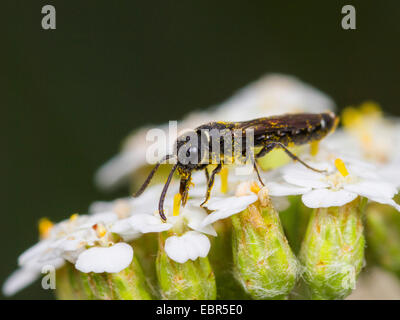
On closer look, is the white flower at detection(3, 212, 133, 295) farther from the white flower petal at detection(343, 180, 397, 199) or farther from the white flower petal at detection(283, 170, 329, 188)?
the white flower petal at detection(343, 180, 397, 199)

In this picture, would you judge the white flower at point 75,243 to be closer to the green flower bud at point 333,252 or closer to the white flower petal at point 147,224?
the white flower petal at point 147,224

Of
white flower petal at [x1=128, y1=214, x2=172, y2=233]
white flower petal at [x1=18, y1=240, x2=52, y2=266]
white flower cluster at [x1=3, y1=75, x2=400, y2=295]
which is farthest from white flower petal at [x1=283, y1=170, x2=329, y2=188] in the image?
white flower petal at [x1=18, y1=240, x2=52, y2=266]

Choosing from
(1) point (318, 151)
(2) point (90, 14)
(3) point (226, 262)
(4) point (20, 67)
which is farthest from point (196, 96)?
(3) point (226, 262)

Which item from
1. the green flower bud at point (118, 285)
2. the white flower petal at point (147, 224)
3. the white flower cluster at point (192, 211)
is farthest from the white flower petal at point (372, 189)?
the green flower bud at point (118, 285)

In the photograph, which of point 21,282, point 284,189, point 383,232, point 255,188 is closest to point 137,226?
point 255,188

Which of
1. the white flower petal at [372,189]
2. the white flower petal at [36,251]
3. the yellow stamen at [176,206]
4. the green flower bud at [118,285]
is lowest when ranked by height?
the green flower bud at [118,285]
